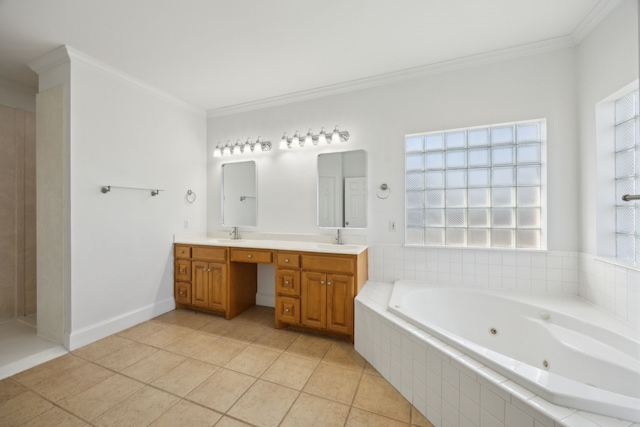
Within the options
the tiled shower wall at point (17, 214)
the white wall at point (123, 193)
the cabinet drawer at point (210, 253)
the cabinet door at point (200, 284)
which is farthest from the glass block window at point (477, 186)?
the tiled shower wall at point (17, 214)

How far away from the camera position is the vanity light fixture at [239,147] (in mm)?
3161

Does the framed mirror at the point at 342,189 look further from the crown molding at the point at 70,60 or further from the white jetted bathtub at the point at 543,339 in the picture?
the crown molding at the point at 70,60

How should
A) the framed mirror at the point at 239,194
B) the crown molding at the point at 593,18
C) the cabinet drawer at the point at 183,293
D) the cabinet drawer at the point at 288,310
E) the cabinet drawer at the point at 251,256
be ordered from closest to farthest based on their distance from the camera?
the crown molding at the point at 593,18 → the cabinet drawer at the point at 288,310 → the cabinet drawer at the point at 251,256 → the cabinet drawer at the point at 183,293 → the framed mirror at the point at 239,194

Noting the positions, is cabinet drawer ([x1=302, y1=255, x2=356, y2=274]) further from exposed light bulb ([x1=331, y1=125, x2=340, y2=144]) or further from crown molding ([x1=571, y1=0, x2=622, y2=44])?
crown molding ([x1=571, y1=0, x2=622, y2=44])

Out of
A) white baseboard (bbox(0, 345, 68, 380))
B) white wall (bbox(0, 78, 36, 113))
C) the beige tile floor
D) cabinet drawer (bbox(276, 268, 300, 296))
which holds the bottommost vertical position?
the beige tile floor

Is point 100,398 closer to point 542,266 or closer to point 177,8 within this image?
point 177,8

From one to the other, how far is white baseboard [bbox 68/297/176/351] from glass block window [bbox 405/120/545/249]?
2.89m

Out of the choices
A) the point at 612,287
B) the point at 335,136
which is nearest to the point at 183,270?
the point at 335,136

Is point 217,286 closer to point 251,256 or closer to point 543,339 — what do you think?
point 251,256

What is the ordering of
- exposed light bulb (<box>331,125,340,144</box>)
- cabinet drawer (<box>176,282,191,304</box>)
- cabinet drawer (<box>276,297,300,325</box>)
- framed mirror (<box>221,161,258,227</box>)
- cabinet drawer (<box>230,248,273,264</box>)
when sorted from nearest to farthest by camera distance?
cabinet drawer (<box>276,297,300,325</box>)
cabinet drawer (<box>230,248,273,264</box>)
exposed light bulb (<box>331,125,340,144</box>)
cabinet drawer (<box>176,282,191,304</box>)
framed mirror (<box>221,161,258,227</box>)

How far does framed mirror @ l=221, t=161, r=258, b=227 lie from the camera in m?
3.28

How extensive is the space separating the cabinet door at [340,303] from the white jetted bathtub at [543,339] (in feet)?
1.31

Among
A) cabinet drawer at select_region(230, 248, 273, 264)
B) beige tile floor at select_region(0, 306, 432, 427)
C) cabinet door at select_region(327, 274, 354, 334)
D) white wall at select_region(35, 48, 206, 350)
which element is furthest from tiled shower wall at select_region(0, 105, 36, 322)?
cabinet door at select_region(327, 274, 354, 334)

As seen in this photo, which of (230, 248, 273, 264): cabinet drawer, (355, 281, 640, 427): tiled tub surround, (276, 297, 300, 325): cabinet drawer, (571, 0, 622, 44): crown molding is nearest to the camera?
(355, 281, 640, 427): tiled tub surround
